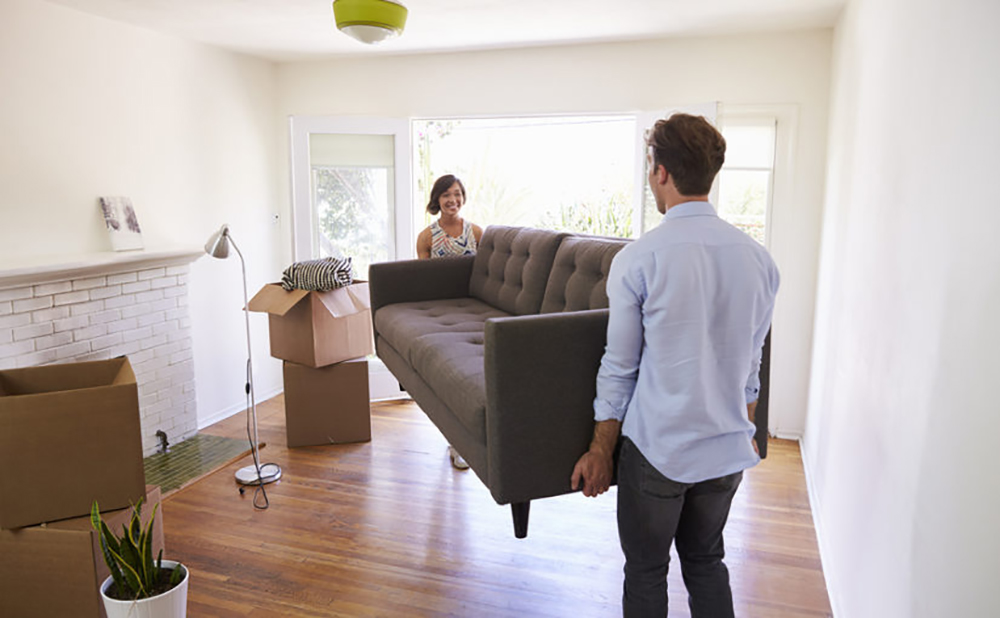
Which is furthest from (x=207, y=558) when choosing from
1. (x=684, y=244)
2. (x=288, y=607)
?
(x=684, y=244)

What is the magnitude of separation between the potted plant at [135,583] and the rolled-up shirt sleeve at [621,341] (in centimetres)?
132

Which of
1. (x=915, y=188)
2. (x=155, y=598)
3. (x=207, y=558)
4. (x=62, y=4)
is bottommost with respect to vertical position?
(x=207, y=558)

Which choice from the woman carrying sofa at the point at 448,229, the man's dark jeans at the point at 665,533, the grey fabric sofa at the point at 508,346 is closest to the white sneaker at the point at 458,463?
the woman carrying sofa at the point at 448,229

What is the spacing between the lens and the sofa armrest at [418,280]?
3703 mm

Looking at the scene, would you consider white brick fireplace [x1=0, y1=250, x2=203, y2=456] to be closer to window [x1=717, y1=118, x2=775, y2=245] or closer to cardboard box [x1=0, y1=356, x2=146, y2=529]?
cardboard box [x1=0, y1=356, x2=146, y2=529]

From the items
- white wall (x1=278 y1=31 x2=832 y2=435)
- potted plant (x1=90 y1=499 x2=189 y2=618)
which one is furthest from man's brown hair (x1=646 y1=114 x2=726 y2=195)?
white wall (x1=278 y1=31 x2=832 y2=435)

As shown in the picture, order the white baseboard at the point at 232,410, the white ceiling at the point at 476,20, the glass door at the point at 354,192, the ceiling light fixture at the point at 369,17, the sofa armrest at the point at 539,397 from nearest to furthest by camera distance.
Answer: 1. the sofa armrest at the point at 539,397
2. the ceiling light fixture at the point at 369,17
3. the white ceiling at the point at 476,20
4. the white baseboard at the point at 232,410
5. the glass door at the point at 354,192

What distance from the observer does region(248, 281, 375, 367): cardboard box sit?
12.1ft

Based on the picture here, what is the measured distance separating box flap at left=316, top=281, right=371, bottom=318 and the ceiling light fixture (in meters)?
1.45

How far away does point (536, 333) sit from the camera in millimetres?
1901

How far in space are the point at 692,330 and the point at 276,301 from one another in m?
2.71

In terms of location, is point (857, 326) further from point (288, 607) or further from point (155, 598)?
point (155, 598)

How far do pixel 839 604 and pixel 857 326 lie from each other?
35.4 inches

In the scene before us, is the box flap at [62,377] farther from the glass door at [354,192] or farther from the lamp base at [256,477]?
the glass door at [354,192]
